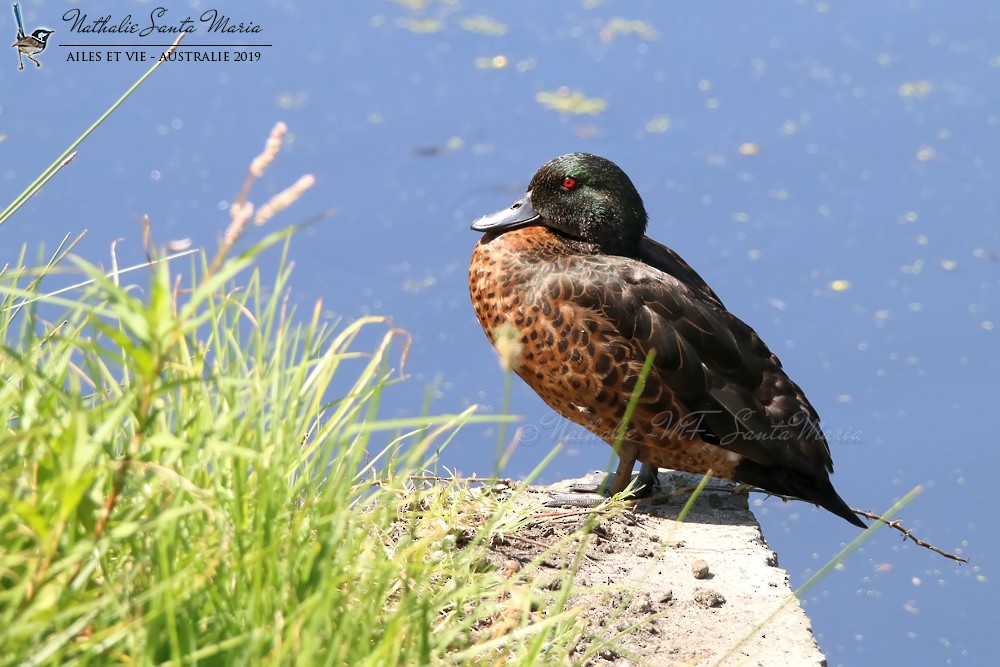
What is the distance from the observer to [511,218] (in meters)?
3.82

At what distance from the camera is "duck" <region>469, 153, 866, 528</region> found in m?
3.39

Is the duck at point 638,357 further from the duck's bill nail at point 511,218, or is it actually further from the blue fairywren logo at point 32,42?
the blue fairywren logo at point 32,42

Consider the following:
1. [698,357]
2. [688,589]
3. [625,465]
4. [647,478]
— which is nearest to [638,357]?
[698,357]

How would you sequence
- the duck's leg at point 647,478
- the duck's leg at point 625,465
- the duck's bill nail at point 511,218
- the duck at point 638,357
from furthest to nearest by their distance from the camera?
the duck's bill nail at point 511,218 → the duck's leg at point 647,478 → the duck's leg at point 625,465 → the duck at point 638,357

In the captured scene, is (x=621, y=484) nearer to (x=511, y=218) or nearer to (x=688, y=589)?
(x=688, y=589)

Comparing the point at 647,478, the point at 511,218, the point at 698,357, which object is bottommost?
the point at 647,478

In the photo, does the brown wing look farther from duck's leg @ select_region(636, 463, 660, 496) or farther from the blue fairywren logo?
the blue fairywren logo

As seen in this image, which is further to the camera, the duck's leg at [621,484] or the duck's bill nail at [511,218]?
the duck's bill nail at [511,218]

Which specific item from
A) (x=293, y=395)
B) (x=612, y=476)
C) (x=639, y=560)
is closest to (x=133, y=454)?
(x=293, y=395)

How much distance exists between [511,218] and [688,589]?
52.9 inches

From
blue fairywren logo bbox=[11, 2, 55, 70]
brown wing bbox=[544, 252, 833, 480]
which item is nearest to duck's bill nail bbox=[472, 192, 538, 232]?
brown wing bbox=[544, 252, 833, 480]

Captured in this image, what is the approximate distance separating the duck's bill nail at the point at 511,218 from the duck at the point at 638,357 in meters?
0.10

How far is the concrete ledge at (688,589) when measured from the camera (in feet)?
8.91

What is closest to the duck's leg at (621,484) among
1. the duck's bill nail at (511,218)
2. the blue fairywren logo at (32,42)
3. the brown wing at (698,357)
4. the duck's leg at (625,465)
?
the duck's leg at (625,465)
